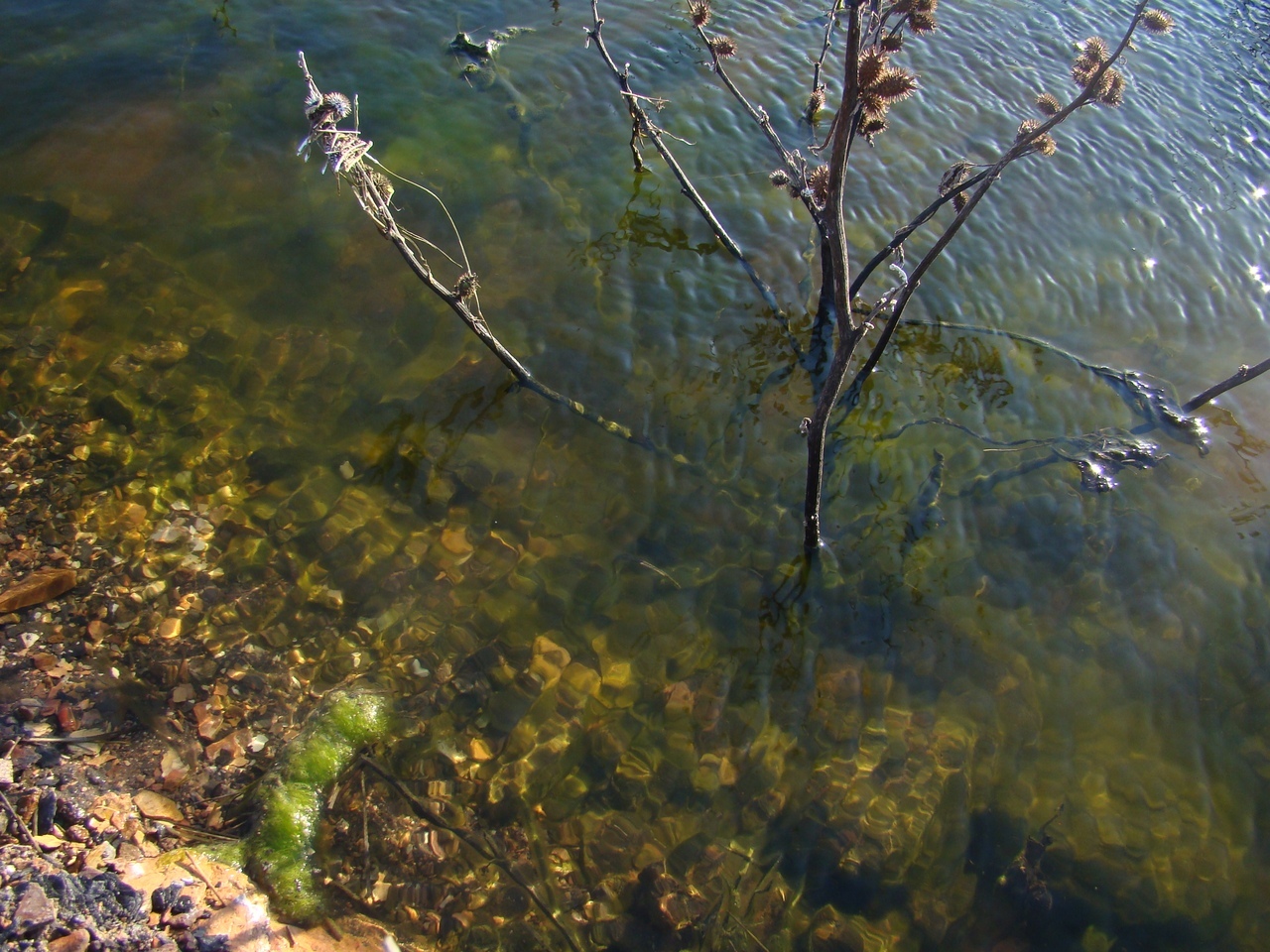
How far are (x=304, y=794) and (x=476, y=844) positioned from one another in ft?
3.54

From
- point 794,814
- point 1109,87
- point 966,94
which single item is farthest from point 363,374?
point 966,94

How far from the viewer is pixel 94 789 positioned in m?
4.26

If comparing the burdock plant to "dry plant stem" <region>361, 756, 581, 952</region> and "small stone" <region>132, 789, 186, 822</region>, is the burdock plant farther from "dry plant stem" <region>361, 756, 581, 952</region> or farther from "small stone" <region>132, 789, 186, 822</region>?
"small stone" <region>132, 789, 186, 822</region>

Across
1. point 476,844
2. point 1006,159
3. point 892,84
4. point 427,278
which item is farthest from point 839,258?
point 476,844

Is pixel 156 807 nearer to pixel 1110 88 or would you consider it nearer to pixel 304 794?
pixel 304 794

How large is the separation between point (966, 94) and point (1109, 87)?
6687 mm

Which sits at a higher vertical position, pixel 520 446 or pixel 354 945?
pixel 520 446

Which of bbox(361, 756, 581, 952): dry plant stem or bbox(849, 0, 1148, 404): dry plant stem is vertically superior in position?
bbox(849, 0, 1148, 404): dry plant stem

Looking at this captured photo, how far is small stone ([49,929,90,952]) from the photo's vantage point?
3.32 metres

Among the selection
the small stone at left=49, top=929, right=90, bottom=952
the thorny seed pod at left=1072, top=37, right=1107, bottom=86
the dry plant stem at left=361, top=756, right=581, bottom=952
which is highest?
the thorny seed pod at left=1072, top=37, right=1107, bottom=86

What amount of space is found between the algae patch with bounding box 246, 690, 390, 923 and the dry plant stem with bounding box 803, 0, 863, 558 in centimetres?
332

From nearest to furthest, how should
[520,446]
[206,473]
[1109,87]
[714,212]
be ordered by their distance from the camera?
1. [1109,87]
2. [206,473]
3. [520,446]
4. [714,212]

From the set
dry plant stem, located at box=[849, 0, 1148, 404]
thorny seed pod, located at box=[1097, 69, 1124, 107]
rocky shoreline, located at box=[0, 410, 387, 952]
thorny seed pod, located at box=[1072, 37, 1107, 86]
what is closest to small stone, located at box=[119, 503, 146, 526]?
rocky shoreline, located at box=[0, 410, 387, 952]

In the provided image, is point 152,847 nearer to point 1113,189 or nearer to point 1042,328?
point 1042,328
